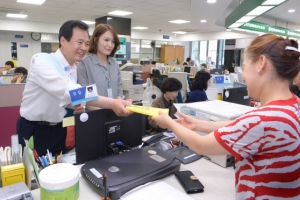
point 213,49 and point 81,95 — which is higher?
point 213,49

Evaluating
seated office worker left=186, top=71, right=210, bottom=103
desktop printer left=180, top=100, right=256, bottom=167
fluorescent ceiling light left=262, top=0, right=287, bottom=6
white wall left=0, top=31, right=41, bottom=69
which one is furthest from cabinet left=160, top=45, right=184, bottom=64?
desktop printer left=180, top=100, right=256, bottom=167

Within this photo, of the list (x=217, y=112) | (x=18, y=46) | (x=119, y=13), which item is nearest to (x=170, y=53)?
(x=119, y=13)

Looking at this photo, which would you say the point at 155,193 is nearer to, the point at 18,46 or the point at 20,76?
the point at 20,76

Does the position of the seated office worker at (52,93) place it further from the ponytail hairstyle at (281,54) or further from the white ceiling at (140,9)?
the white ceiling at (140,9)

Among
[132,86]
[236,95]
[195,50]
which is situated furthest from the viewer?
[195,50]

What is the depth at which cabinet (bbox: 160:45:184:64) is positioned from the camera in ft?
44.7

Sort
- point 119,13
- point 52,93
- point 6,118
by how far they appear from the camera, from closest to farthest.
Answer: point 52,93
point 6,118
point 119,13

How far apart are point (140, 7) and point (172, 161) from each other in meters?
6.34

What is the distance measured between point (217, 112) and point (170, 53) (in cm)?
1262

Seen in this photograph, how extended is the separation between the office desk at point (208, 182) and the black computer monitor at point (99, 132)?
16 centimetres

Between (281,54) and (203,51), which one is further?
(203,51)

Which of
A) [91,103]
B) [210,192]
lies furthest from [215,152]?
[91,103]

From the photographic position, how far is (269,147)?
0.82 m

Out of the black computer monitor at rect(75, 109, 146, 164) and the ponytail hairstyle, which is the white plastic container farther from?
the ponytail hairstyle
